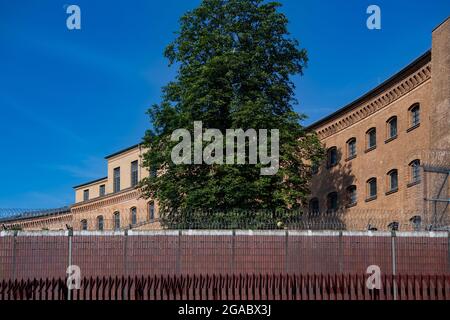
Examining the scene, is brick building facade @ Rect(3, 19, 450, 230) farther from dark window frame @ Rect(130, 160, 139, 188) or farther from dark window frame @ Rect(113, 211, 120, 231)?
dark window frame @ Rect(130, 160, 139, 188)

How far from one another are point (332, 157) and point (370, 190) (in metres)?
5.35

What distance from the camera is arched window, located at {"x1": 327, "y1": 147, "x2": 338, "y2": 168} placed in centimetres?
5106

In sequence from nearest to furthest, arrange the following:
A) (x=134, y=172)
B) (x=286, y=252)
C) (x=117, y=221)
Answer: (x=286, y=252)
(x=117, y=221)
(x=134, y=172)

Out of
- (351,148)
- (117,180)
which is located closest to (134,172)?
(117,180)

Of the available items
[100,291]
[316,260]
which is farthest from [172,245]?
[316,260]

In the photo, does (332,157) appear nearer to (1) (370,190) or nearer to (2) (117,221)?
(1) (370,190)

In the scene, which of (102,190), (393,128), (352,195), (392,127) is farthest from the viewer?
(102,190)

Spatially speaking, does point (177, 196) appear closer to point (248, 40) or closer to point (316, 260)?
point (248, 40)

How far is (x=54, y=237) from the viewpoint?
1103 inches

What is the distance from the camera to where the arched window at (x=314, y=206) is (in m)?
52.1

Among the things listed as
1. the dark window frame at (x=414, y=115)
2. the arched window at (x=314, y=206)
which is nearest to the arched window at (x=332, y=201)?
the arched window at (x=314, y=206)

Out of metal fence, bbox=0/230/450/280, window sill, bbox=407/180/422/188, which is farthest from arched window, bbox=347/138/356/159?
metal fence, bbox=0/230/450/280

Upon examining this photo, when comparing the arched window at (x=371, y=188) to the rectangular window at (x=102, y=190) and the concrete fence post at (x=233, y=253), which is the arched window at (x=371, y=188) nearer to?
the concrete fence post at (x=233, y=253)

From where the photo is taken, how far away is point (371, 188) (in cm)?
4675
